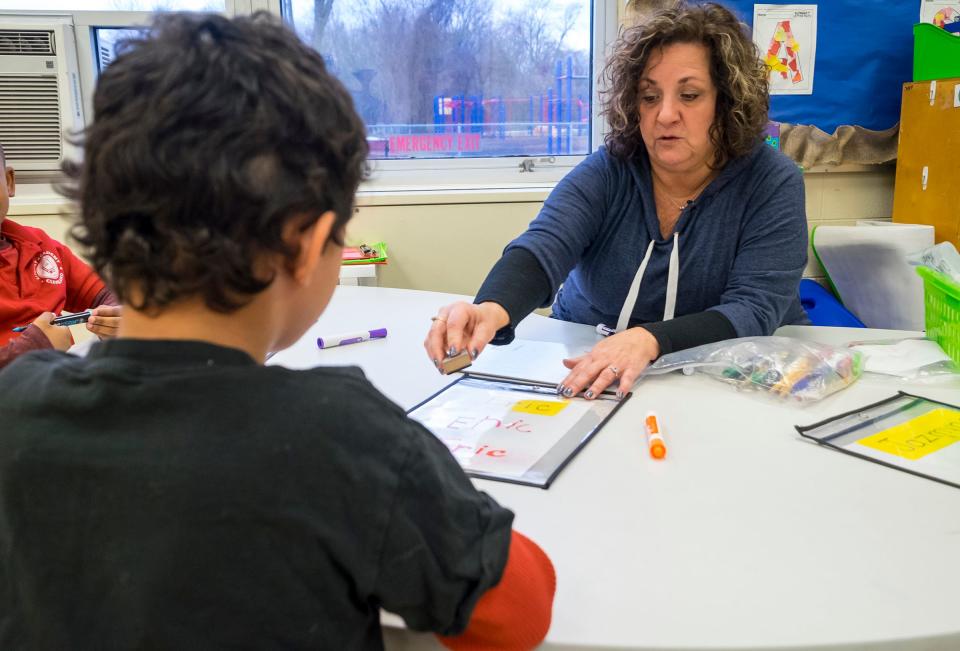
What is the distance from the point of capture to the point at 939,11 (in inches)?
100.0

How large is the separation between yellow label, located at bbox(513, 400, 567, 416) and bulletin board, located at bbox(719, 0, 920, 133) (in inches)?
77.8

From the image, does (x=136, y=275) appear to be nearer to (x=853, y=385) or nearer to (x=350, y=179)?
(x=350, y=179)

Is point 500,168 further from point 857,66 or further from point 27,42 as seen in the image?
point 27,42

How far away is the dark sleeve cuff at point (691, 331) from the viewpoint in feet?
3.76

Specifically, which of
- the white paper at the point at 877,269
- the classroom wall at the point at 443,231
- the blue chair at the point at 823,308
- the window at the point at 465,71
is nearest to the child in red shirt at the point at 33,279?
the classroom wall at the point at 443,231

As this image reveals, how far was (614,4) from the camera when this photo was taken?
261 cm

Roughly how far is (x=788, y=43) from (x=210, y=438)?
2.61 metres

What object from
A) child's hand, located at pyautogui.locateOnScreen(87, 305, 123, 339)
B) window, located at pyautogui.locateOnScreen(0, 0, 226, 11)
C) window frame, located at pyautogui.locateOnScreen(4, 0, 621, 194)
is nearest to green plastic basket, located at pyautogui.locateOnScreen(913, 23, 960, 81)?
window frame, located at pyautogui.locateOnScreen(4, 0, 621, 194)

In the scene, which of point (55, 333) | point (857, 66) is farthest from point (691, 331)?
point (857, 66)

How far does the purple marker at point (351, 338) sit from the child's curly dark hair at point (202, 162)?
0.77 m

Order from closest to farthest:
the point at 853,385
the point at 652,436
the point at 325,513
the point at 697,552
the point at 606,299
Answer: the point at 325,513 < the point at 697,552 < the point at 652,436 < the point at 853,385 < the point at 606,299

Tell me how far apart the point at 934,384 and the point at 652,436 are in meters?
0.51

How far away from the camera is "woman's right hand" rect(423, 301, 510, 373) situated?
108 centimetres

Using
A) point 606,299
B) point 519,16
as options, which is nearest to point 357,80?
point 519,16
